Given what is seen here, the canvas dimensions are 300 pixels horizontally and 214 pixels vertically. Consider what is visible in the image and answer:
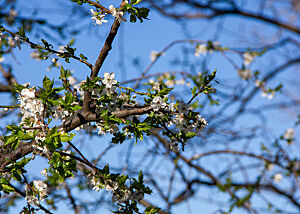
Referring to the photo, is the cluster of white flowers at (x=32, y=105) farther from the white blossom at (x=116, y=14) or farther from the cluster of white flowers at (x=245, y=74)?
the cluster of white flowers at (x=245, y=74)

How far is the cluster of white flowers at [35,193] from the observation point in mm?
1838

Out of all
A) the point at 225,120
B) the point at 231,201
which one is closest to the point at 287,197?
the point at 231,201

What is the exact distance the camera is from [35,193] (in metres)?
1.87

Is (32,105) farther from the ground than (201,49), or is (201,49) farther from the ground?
(201,49)

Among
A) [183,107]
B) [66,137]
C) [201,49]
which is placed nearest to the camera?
[66,137]

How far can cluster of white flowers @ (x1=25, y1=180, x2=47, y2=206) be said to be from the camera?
184 centimetres

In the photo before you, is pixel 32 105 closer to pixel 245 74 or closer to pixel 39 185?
pixel 39 185

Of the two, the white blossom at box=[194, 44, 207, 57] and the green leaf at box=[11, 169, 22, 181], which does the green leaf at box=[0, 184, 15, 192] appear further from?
the white blossom at box=[194, 44, 207, 57]

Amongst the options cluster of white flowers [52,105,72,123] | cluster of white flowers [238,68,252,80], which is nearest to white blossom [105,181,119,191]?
cluster of white flowers [52,105,72,123]

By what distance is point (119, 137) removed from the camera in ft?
6.27

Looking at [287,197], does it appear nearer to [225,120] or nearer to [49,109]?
[225,120]

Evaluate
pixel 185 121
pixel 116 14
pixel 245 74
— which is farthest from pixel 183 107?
pixel 245 74

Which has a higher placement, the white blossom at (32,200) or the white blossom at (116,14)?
the white blossom at (116,14)

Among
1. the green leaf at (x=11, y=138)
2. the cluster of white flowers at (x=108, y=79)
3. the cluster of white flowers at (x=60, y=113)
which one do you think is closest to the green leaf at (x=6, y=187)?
the green leaf at (x=11, y=138)
